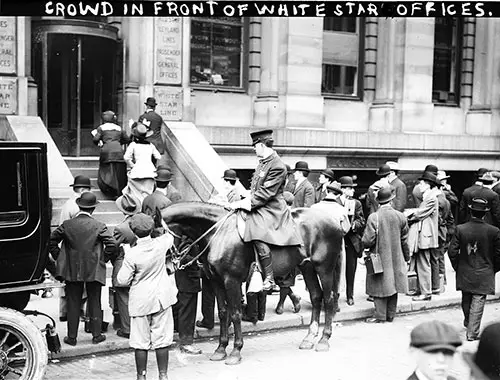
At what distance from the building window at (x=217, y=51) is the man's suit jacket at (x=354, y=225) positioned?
24.0 feet

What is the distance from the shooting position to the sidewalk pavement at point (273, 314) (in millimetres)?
9461

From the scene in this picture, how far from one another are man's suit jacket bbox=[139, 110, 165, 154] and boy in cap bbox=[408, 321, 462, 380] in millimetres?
11466

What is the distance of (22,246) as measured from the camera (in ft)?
25.0

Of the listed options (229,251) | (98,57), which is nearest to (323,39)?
(98,57)

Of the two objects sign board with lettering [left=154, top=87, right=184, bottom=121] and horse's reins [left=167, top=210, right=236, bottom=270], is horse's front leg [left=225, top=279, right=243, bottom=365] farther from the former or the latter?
sign board with lettering [left=154, top=87, right=184, bottom=121]

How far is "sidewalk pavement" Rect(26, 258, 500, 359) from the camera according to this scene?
31.0ft

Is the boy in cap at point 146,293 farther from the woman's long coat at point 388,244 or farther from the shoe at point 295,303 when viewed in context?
the woman's long coat at point 388,244

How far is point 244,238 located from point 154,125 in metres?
6.55

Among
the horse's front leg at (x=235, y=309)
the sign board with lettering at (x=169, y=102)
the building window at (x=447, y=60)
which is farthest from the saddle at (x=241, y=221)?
the building window at (x=447, y=60)

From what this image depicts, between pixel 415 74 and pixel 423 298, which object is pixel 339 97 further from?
pixel 423 298

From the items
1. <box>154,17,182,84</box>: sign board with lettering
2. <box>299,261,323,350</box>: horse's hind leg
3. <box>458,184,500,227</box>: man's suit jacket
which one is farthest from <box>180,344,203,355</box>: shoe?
<box>154,17,182,84</box>: sign board with lettering

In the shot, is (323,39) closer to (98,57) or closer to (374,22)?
(374,22)

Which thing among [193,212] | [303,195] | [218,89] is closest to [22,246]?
[193,212]

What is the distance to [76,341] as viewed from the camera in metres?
9.38
